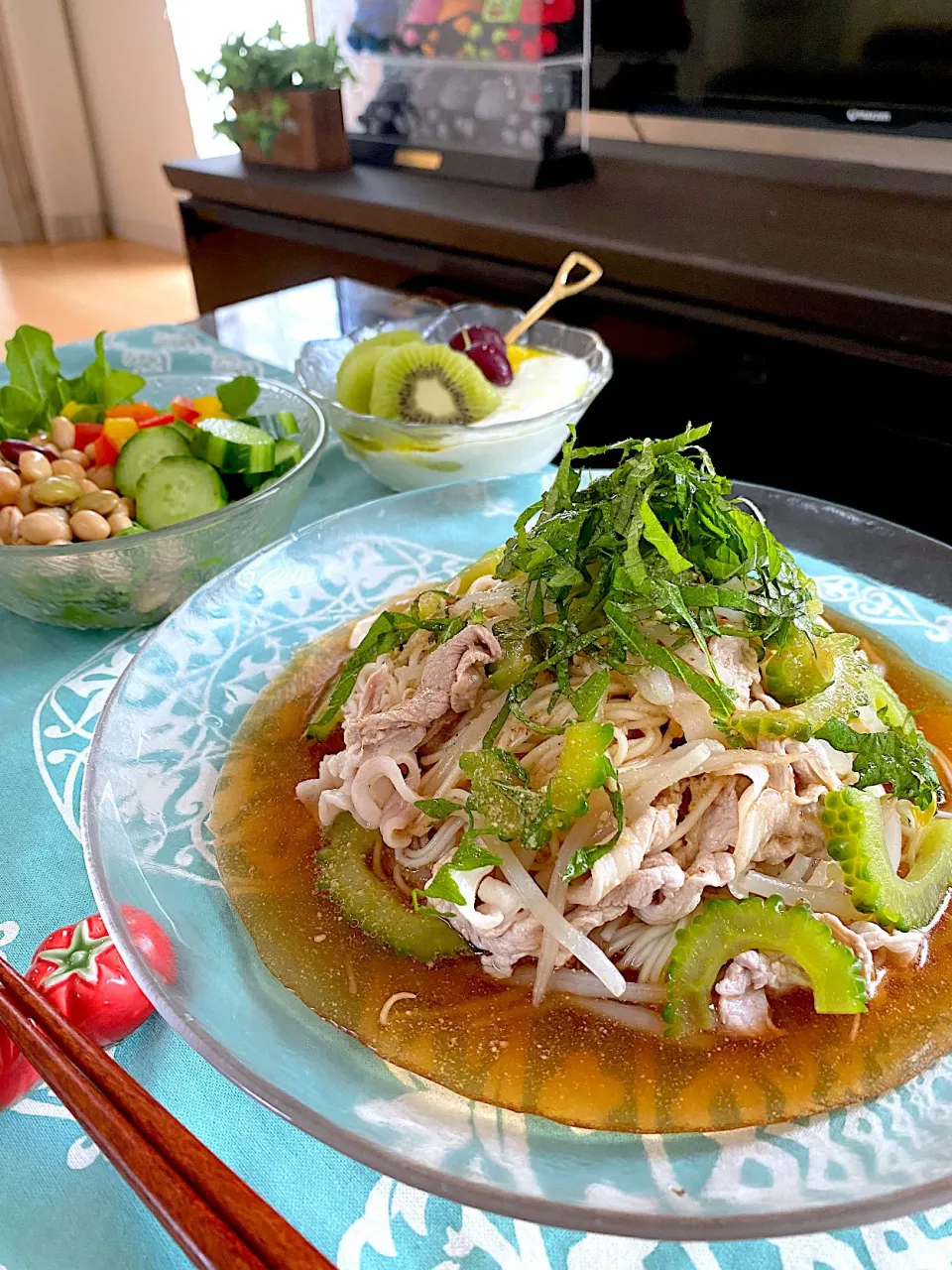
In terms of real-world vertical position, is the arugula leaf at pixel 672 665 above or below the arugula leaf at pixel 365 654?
above

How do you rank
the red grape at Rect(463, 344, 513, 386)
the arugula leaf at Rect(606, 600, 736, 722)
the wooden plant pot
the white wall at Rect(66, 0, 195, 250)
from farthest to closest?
the white wall at Rect(66, 0, 195, 250) → the wooden plant pot → the red grape at Rect(463, 344, 513, 386) → the arugula leaf at Rect(606, 600, 736, 722)

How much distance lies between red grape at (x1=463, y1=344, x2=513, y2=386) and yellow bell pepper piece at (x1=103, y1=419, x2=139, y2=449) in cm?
85

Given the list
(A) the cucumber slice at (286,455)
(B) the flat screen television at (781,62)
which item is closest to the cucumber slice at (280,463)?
(A) the cucumber slice at (286,455)

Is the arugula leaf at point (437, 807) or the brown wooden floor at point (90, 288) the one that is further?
the brown wooden floor at point (90, 288)

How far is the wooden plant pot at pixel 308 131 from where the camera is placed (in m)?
5.30

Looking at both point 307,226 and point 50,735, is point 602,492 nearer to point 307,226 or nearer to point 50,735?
point 50,735

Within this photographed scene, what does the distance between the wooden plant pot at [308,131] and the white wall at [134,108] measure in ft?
14.5

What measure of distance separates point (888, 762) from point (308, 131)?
5220 millimetres

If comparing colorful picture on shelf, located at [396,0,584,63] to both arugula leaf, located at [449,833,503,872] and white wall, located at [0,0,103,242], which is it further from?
white wall, located at [0,0,103,242]

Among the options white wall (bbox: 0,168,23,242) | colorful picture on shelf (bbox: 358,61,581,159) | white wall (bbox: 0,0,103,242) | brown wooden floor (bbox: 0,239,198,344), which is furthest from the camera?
white wall (bbox: 0,168,23,242)

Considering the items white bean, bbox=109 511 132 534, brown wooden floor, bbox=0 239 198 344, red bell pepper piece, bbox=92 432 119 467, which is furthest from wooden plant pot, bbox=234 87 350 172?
white bean, bbox=109 511 132 534

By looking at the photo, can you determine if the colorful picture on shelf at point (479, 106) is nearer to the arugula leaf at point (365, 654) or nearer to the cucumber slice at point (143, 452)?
the cucumber slice at point (143, 452)

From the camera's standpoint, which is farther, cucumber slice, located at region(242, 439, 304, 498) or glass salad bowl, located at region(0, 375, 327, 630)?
cucumber slice, located at region(242, 439, 304, 498)

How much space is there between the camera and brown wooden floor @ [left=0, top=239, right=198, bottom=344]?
8.41 meters
